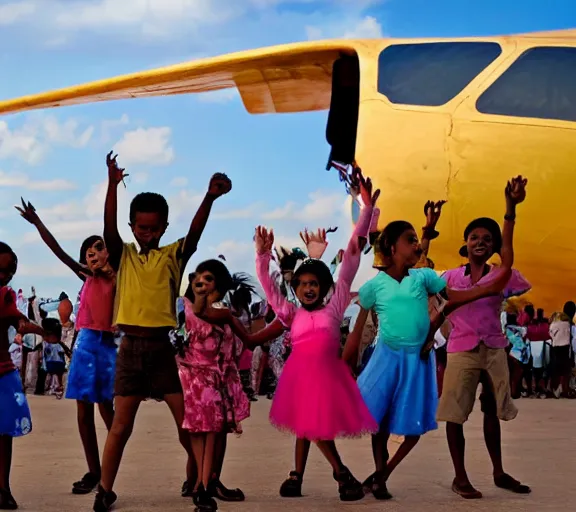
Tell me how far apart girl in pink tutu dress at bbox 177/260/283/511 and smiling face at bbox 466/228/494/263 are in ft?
3.41

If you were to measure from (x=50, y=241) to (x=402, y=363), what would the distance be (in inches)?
71.0

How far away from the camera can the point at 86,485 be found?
518cm

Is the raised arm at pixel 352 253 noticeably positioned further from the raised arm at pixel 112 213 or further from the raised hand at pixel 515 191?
the raised arm at pixel 112 213

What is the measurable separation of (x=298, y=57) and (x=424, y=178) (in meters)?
2.17

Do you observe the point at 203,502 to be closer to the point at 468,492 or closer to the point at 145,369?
the point at 145,369

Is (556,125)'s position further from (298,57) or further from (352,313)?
(352,313)

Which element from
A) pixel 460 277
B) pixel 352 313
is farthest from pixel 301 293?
pixel 352 313

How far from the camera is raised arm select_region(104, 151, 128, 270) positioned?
455 cm

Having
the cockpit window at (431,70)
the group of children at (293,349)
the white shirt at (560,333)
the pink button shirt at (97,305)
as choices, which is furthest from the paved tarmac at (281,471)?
the white shirt at (560,333)

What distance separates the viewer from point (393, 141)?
8.20m

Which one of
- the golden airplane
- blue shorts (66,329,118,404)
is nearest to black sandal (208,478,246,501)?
blue shorts (66,329,118,404)

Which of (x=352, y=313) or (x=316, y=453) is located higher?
(x=352, y=313)

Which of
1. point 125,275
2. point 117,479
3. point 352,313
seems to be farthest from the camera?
point 352,313

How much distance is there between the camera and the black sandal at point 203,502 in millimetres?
4453
